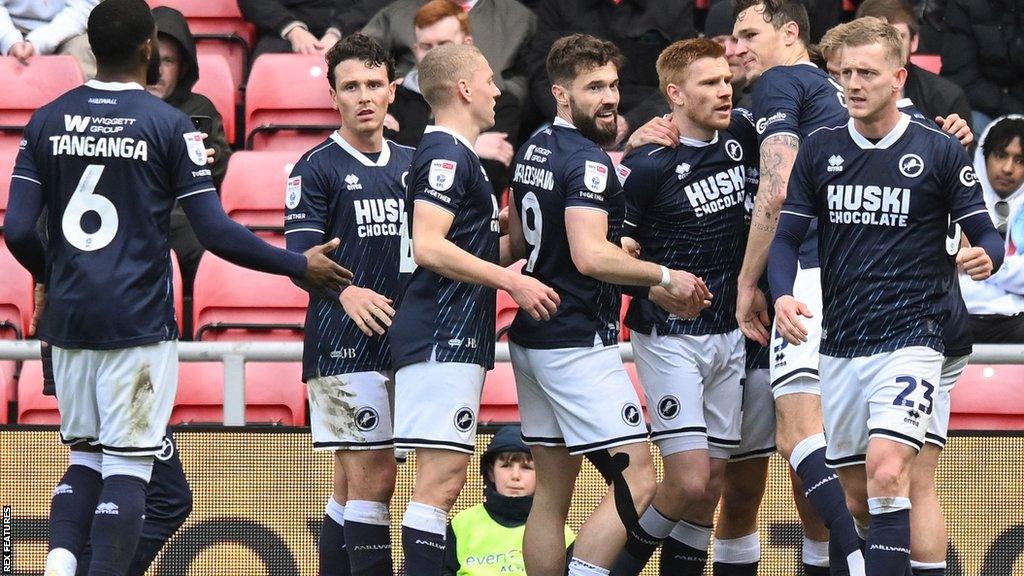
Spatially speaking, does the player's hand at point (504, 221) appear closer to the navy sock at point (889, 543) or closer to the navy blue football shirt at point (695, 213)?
the navy blue football shirt at point (695, 213)

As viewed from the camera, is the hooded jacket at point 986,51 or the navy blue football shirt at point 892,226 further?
Answer: the hooded jacket at point 986,51

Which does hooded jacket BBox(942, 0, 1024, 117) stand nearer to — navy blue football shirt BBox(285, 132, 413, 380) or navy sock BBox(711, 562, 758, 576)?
navy sock BBox(711, 562, 758, 576)

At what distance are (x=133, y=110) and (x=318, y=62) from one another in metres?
4.07

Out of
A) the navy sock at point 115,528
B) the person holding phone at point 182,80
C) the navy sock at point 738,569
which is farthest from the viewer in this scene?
the person holding phone at point 182,80

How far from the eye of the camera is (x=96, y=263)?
5977 mm

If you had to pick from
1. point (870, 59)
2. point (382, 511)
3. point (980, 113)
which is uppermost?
point (980, 113)

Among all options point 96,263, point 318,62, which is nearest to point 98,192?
point 96,263

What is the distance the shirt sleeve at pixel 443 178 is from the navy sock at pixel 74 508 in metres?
1.63

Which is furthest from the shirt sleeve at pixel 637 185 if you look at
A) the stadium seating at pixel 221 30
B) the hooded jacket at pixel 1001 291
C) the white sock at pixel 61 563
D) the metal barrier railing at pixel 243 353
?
the stadium seating at pixel 221 30

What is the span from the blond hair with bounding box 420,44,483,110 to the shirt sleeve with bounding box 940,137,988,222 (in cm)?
183

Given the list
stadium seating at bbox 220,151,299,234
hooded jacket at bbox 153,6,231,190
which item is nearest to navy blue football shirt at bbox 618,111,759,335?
stadium seating at bbox 220,151,299,234

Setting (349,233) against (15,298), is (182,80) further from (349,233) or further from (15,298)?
(349,233)

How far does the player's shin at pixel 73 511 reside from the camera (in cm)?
598

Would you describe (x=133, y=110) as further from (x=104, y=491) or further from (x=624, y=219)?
(x=624, y=219)
